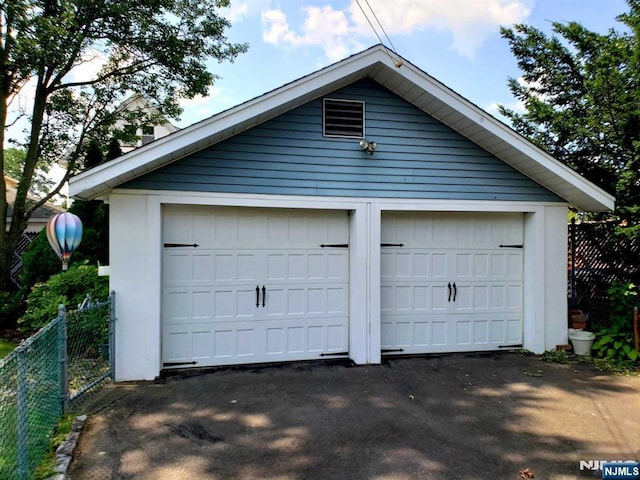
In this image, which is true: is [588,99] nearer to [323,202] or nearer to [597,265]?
[597,265]

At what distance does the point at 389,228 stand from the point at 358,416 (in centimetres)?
293

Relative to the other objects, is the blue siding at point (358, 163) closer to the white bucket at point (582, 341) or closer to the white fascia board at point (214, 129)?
the white fascia board at point (214, 129)

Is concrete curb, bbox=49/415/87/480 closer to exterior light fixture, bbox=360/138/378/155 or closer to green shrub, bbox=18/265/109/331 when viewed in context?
green shrub, bbox=18/265/109/331

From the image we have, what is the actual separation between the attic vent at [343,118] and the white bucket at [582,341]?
15.4 feet

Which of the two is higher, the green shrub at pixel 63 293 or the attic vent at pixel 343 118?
the attic vent at pixel 343 118

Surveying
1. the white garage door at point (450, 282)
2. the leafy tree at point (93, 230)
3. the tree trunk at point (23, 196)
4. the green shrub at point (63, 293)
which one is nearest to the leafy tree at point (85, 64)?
the tree trunk at point (23, 196)

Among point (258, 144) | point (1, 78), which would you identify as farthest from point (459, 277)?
point (1, 78)

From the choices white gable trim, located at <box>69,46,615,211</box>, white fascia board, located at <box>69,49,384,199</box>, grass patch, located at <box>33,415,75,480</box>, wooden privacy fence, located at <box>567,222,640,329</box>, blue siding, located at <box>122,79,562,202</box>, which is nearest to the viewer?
grass patch, located at <box>33,415,75,480</box>

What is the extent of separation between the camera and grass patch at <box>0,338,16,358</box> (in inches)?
246

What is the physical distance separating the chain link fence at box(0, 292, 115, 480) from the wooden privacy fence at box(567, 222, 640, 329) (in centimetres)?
767

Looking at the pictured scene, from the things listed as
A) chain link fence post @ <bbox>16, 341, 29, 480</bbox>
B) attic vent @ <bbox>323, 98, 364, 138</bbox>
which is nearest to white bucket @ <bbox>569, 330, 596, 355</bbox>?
attic vent @ <bbox>323, 98, 364, 138</bbox>

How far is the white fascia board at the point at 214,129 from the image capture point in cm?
441

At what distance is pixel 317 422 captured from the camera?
3713 millimetres

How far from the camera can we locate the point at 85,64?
31.7ft
